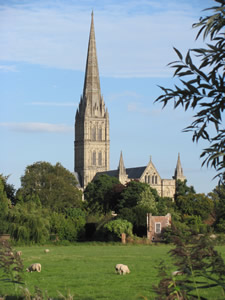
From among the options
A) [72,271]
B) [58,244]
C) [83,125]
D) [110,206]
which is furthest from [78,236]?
[83,125]

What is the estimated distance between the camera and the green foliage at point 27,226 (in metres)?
48.4

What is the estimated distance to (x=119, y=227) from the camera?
166 ft

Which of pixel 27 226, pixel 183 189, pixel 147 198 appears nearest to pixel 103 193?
pixel 147 198

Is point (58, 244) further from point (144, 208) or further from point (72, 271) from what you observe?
point (72, 271)

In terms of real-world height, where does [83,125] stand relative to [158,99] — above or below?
above

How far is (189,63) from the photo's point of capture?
8.01 metres

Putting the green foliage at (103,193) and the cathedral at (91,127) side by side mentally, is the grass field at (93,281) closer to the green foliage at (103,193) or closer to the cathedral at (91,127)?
the green foliage at (103,193)

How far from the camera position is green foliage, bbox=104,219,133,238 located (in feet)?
166

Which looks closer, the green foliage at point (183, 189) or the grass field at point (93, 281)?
the grass field at point (93, 281)

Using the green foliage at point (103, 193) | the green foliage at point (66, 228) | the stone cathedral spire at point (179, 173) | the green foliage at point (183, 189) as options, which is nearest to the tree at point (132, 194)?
the green foliage at point (103, 193)

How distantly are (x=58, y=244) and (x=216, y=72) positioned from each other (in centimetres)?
4389

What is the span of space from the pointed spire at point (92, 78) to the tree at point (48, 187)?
7516 cm

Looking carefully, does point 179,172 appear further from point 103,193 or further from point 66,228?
point 66,228

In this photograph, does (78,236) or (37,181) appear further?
(37,181)
